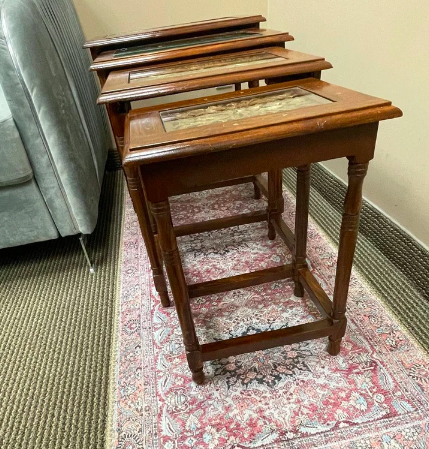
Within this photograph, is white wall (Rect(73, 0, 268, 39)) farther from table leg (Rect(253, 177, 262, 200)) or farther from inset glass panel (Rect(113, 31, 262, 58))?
table leg (Rect(253, 177, 262, 200))

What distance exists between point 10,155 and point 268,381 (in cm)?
97

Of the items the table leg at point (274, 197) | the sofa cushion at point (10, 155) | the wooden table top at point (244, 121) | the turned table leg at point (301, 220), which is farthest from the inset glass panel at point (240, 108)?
the sofa cushion at point (10, 155)

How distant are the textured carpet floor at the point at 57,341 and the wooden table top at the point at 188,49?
0.66 m

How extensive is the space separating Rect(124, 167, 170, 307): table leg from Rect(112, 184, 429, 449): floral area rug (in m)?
0.08

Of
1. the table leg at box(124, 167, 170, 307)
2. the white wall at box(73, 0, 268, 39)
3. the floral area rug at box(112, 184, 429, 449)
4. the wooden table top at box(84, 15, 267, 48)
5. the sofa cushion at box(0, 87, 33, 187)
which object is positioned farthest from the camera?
Answer: the white wall at box(73, 0, 268, 39)

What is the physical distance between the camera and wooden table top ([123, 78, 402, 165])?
562mm

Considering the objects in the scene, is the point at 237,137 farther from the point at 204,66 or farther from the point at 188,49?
the point at 188,49

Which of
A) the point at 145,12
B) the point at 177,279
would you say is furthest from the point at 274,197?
the point at 145,12

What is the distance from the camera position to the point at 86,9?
1.85m

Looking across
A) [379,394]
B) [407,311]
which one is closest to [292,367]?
[379,394]

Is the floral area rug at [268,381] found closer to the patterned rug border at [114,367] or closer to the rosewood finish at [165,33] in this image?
the patterned rug border at [114,367]

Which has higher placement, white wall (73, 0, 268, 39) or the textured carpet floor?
white wall (73, 0, 268, 39)

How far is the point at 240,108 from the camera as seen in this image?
70cm

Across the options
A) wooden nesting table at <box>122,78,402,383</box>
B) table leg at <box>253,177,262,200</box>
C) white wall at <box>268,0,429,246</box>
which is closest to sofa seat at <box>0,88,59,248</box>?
wooden nesting table at <box>122,78,402,383</box>
